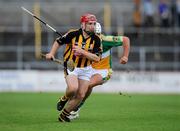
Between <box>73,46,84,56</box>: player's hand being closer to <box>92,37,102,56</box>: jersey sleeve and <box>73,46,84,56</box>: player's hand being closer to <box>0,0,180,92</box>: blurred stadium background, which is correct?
<box>92,37,102,56</box>: jersey sleeve

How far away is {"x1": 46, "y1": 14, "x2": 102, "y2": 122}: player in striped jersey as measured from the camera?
1430cm

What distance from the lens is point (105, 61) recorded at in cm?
1670

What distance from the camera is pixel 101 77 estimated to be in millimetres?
16188

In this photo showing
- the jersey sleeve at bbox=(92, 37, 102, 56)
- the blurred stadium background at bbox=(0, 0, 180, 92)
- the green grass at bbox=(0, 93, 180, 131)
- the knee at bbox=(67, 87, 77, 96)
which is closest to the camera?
the green grass at bbox=(0, 93, 180, 131)

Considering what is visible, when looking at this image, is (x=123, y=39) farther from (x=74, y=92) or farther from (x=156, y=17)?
(x=156, y=17)

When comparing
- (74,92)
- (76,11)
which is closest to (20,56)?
(76,11)

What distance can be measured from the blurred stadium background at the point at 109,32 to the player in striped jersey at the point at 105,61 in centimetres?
1367

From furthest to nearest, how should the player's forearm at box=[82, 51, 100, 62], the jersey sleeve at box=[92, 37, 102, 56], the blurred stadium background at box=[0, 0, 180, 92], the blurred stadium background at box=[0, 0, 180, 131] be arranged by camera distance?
the blurred stadium background at box=[0, 0, 180, 92] → the blurred stadium background at box=[0, 0, 180, 131] → the jersey sleeve at box=[92, 37, 102, 56] → the player's forearm at box=[82, 51, 100, 62]

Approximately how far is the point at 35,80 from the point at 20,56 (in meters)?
1.94

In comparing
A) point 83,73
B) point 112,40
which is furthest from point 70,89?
point 112,40

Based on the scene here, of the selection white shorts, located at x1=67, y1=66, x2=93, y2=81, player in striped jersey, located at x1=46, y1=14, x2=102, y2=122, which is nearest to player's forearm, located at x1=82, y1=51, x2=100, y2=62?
player in striped jersey, located at x1=46, y1=14, x2=102, y2=122

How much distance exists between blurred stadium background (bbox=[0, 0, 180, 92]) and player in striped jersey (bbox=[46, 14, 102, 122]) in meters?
15.6

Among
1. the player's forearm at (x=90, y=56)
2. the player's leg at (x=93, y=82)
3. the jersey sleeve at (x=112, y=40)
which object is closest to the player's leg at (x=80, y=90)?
the player's forearm at (x=90, y=56)

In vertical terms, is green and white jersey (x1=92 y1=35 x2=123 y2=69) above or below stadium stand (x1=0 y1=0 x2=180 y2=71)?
above
